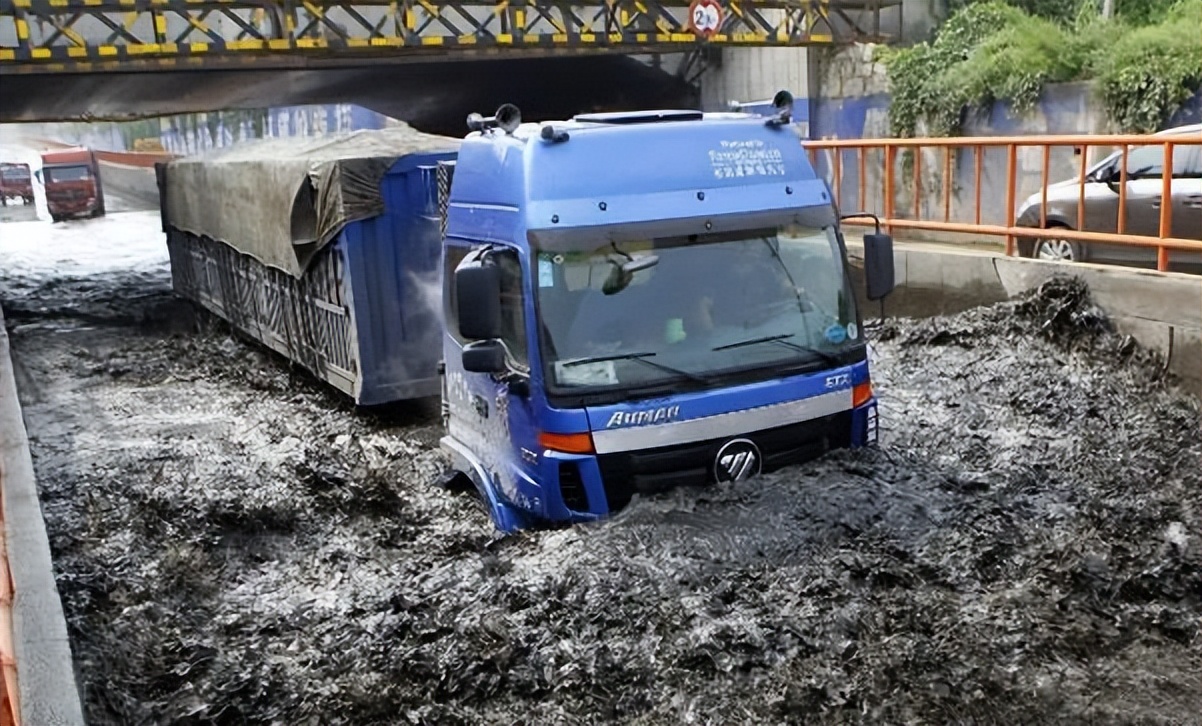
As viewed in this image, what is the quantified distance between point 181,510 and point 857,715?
493cm

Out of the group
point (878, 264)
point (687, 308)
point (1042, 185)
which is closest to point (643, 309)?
point (687, 308)

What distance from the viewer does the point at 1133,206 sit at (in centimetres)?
1082

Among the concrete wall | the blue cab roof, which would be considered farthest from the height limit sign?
the blue cab roof

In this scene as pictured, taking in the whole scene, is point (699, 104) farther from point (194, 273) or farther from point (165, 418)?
point (165, 418)

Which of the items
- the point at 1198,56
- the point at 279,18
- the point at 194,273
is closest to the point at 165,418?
the point at 194,273

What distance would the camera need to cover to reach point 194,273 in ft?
54.9

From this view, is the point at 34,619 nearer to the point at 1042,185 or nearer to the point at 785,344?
the point at 785,344

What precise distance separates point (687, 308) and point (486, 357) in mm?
987

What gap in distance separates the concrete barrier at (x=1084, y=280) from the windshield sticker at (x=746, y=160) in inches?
158

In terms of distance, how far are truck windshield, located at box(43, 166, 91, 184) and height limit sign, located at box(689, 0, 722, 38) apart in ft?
87.9

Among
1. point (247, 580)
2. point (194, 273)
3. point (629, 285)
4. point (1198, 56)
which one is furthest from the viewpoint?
point (194, 273)

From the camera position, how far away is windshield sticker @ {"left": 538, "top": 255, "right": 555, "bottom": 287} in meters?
5.45

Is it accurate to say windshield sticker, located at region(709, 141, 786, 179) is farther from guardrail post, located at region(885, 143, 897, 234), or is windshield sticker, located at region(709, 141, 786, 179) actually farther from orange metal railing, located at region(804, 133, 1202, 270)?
guardrail post, located at region(885, 143, 897, 234)

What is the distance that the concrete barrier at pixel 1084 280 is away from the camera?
27.3 ft
